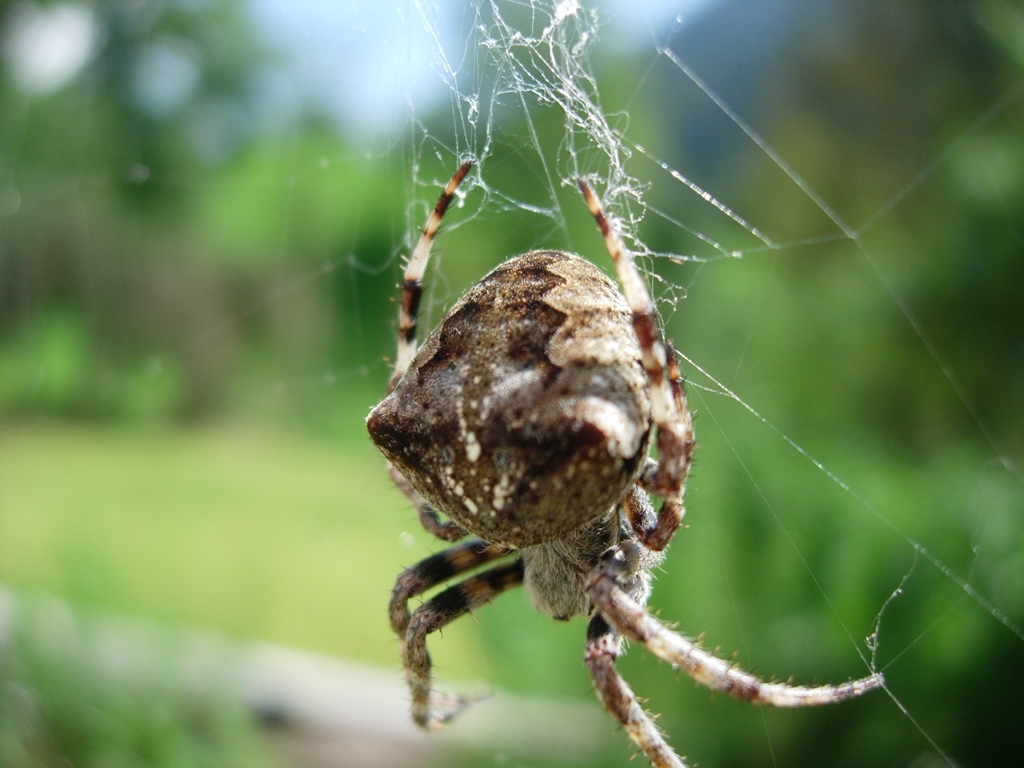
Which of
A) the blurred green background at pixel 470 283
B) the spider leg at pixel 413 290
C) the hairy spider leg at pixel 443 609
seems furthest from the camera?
the blurred green background at pixel 470 283

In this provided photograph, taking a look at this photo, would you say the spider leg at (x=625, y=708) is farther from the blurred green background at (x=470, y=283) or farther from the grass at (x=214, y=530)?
the grass at (x=214, y=530)

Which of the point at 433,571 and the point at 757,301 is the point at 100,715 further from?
the point at 757,301

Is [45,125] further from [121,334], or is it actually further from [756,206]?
[756,206]

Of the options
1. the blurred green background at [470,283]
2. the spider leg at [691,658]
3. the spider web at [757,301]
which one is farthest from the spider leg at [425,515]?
the spider web at [757,301]

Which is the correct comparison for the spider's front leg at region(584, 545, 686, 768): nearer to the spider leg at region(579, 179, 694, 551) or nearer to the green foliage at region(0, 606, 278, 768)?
the spider leg at region(579, 179, 694, 551)

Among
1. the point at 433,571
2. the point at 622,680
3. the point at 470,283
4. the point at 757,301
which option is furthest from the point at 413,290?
the point at 757,301

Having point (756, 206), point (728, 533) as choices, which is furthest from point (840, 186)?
point (728, 533)
